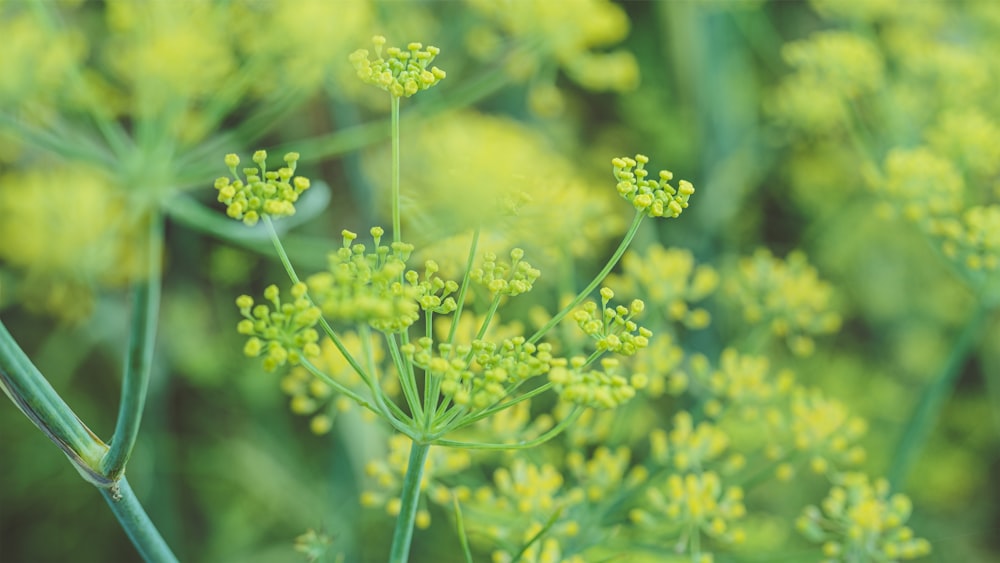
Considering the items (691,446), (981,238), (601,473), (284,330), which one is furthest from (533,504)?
(981,238)

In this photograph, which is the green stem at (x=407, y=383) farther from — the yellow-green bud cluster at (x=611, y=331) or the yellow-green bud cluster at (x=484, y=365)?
the yellow-green bud cluster at (x=611, y=331)

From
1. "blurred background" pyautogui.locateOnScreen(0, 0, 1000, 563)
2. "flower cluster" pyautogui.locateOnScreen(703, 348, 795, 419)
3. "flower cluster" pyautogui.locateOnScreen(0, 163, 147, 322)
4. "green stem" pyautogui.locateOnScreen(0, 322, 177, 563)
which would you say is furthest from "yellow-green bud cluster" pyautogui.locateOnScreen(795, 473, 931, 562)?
"flower cluster" pyautogui.locateOnScreen(0, 163, 147, 322)

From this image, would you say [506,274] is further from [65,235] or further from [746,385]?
[65,235]

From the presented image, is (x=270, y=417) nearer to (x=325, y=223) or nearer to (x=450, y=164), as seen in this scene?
(x=325, y=223)

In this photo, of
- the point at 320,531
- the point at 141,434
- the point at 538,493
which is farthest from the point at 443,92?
the point at 320,531

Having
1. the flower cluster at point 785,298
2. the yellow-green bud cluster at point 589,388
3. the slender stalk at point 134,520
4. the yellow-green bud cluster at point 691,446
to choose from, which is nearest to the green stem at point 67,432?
the slender stalk at point 134,520

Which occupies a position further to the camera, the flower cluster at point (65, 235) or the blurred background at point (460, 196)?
the flower cluster at point (65, 235)

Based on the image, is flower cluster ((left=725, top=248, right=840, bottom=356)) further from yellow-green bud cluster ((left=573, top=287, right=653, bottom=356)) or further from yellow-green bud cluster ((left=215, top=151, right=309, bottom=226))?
yellow-green bud cluster ((left=215, top=151, right=309, bottom=226))
